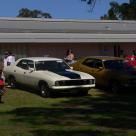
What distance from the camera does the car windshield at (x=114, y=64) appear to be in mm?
20984

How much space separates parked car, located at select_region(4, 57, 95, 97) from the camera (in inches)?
720

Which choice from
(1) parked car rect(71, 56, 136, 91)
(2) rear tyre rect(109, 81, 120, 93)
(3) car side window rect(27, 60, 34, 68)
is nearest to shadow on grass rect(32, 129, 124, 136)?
(3) car side window rect(27, 60, 34, 68)

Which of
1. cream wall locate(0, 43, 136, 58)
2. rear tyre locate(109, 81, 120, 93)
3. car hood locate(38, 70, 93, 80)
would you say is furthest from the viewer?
cream wall locate(0, 43, 136, 58)

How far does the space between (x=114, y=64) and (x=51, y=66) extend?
301 centimetres

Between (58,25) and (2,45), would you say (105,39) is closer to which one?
(58,25)

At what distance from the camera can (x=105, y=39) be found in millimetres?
34656

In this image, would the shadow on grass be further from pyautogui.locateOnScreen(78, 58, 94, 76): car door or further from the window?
the window

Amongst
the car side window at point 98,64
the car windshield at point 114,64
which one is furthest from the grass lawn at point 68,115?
the car side window at point 98,64

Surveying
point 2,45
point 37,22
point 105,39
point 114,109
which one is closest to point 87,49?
point 105,39

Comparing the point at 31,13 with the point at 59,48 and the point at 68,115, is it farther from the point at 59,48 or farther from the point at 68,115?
the point at 68,115

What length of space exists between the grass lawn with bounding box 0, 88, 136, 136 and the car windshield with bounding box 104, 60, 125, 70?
1268 millimetres

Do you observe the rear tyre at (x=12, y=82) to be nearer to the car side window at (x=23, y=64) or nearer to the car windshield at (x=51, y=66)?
the car side window at (x=23, y=64)

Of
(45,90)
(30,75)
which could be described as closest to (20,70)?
(30,75)

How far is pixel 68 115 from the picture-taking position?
14023 mm
